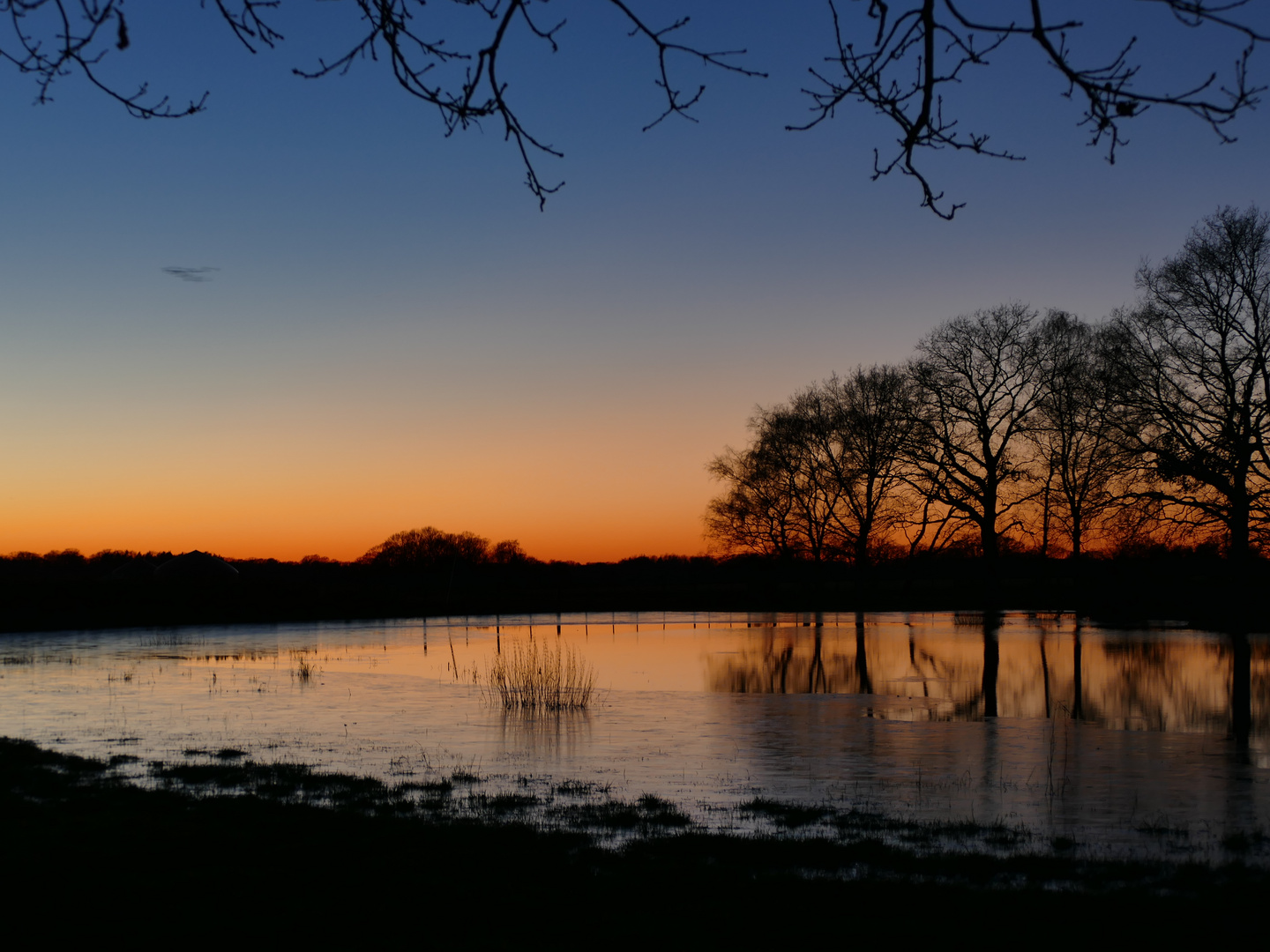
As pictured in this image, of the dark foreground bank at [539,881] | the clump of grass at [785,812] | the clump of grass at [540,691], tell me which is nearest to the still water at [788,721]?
the clump of grass at [785,812]

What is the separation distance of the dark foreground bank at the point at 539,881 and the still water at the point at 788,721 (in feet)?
4.26

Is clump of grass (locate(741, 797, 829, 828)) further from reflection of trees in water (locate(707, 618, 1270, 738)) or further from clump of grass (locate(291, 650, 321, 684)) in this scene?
clump of grass (locate(291, 650, 321, 684))

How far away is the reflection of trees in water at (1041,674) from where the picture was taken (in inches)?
701

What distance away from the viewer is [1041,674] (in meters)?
24.0

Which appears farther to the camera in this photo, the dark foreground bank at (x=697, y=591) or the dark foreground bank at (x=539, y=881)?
the dark foreground bank at (x=697, y=591)

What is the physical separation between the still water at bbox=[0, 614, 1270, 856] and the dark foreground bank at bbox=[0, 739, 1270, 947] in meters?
1.30

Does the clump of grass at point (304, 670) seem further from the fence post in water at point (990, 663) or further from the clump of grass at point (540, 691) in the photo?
the fence post in water at point (990, 663)

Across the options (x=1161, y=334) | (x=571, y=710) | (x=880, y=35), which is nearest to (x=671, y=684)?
(x=571, y=710)

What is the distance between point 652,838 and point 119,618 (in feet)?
175

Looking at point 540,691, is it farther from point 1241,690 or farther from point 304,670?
point 1241,690

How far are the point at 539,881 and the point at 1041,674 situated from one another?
2026cm

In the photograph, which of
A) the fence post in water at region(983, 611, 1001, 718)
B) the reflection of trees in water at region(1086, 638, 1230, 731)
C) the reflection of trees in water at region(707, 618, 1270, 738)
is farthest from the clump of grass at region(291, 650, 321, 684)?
the reflection of trees in water at region(1086, 638, 1230, 731)

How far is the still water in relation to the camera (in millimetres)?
10625

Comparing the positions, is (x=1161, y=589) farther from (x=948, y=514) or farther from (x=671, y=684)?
(x=671, y=684)
